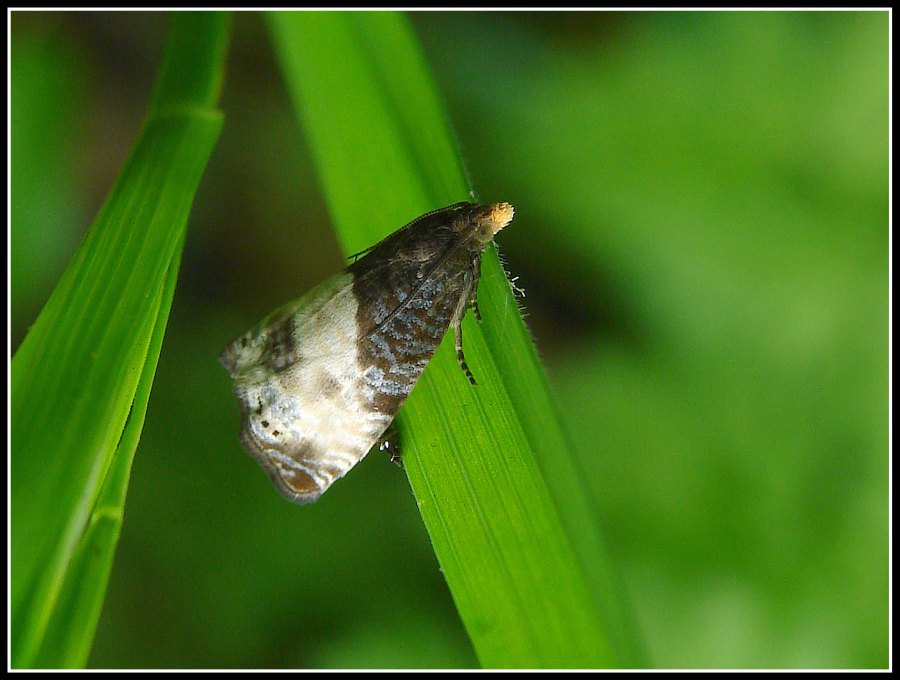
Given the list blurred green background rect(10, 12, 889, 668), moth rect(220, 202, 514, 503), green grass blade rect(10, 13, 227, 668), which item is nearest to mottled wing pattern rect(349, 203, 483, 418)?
moth rect(220, 202, 514, 503)

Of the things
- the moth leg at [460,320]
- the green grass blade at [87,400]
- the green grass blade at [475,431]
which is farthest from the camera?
the moth leg at [460,320]

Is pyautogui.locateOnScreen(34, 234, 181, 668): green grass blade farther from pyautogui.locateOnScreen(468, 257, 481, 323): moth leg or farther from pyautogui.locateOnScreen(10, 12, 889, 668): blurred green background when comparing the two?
pyautogui.locateOnScreen(10, 12, 889, 668): blurred green background

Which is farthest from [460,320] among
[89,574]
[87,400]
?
[89,574]

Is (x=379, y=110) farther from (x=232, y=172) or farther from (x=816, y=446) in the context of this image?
(x=816, y=446)

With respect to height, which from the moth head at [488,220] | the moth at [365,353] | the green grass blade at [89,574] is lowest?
the green grass blade at [89,574]

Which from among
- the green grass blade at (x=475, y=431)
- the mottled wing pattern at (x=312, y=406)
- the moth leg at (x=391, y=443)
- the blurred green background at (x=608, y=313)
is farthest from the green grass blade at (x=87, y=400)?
the blurred green background at (x=608, y=313)

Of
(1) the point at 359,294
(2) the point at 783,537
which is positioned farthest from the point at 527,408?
(2) the point at 783,537

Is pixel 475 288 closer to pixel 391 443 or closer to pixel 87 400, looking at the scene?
pixel 391 443

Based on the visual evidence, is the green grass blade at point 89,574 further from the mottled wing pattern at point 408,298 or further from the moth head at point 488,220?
the moth head at point 488,220
